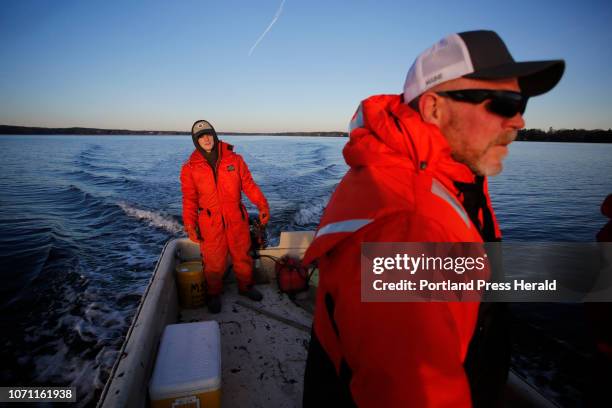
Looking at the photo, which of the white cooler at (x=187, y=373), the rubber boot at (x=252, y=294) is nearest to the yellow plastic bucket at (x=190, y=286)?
the rubber boot at (x=252, y=294)

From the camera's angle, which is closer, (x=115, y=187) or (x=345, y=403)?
(x=345, y=403)

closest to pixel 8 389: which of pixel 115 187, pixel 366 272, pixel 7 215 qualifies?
pixel 366 272

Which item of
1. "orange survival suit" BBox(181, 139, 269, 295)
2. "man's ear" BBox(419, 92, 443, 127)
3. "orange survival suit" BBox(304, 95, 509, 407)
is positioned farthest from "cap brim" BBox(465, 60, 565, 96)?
"orange survival suit" BBox(181, 139, 269, 295)

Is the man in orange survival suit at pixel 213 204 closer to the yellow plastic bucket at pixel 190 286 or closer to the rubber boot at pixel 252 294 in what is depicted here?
the yellow plastic bucket at pixel 190 286

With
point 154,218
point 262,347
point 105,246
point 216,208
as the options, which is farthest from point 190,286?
point 154,218

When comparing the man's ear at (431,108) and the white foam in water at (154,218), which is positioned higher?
the man's ear at (431,108)

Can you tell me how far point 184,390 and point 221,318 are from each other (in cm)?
165

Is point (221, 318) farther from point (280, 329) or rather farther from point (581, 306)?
point (581, 306)

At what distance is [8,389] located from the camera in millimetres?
3826

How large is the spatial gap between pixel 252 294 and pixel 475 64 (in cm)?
371

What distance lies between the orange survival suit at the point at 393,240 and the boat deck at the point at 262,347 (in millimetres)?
1863

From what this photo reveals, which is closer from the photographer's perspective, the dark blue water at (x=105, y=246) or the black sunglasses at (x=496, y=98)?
the black sunglasses at (x=496, y=98)

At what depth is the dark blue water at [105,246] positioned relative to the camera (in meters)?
4.28

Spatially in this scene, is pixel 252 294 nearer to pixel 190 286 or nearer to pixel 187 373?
pixel 190 286
